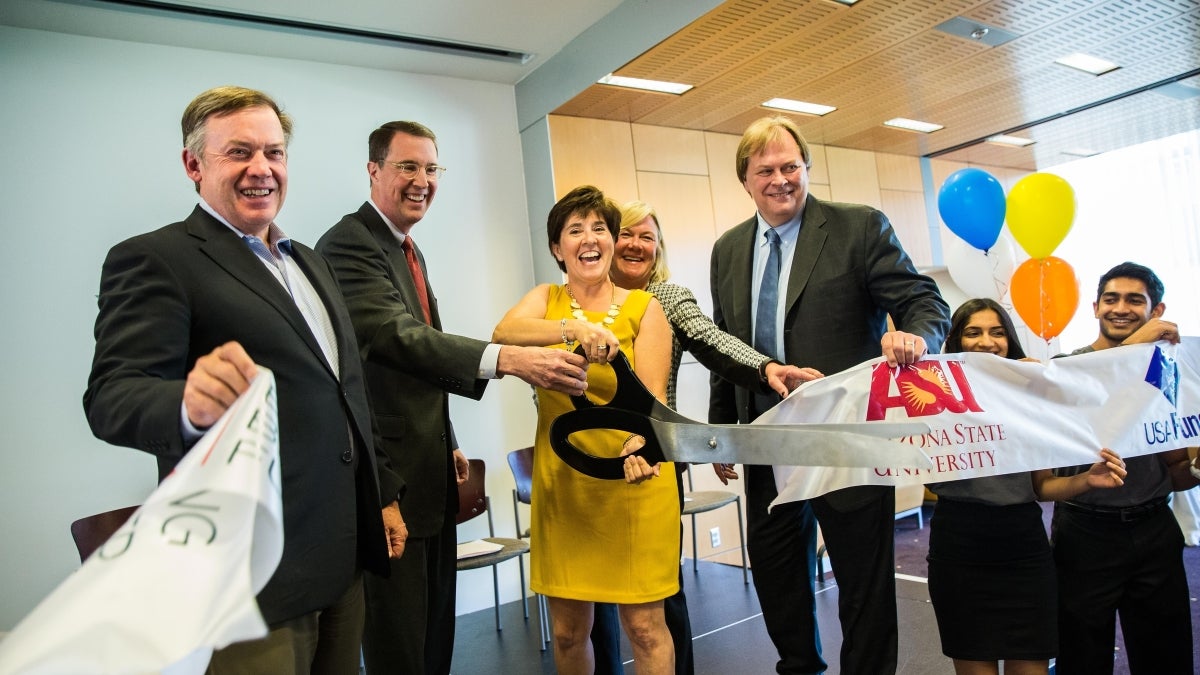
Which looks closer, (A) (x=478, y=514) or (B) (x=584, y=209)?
(B) (x=584, y=209)

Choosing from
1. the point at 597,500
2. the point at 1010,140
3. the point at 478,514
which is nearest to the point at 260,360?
the point at 597,500

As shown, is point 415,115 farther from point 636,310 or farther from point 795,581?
point 795,581

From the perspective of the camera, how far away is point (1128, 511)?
2.31m

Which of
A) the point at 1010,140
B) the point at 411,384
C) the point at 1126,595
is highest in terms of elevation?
the point at 1010,140

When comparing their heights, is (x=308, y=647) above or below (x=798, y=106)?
below

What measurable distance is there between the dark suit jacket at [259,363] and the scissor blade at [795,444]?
0.64 meters

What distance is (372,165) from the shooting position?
2416 millimetres

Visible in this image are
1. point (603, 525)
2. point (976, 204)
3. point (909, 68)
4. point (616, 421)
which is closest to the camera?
point (616, 421)

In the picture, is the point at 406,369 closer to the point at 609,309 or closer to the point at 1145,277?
the point at 609,309

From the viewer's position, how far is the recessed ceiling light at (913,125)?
6531mm

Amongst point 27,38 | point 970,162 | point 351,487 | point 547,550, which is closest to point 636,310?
point 547,550

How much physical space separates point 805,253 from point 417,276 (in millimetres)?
1149

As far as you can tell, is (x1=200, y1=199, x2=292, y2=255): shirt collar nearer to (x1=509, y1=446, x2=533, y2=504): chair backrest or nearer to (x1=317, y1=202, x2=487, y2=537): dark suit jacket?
(x1=317, y1=202, x2=487, y2=537): dark suit jacket

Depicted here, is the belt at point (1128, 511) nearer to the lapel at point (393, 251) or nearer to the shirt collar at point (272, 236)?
the lapel at point (393, 251)
